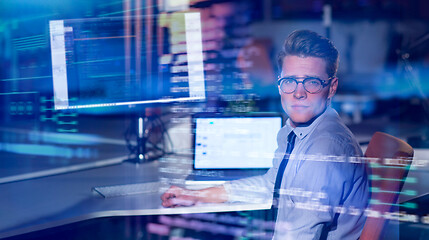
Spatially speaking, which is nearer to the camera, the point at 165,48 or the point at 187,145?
the point at 165,48

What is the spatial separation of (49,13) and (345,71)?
421 cm

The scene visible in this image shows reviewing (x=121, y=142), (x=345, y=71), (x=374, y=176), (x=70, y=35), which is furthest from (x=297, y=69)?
(x=345, y=71)

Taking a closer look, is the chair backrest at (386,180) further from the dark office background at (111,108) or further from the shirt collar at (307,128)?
the dark office background at (111,108)

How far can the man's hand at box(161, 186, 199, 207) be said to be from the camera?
1.26 m

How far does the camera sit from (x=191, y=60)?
171 cm

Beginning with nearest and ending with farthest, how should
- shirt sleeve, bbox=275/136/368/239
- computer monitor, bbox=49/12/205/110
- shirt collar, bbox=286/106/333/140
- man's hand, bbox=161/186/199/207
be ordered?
shirt sleeve, bbox=275/136/368/239, shirt collar, bbox=286/106/333/140, man's hand, bbox=161/186/199/207, computer monitor, bbox=49/12/205/110

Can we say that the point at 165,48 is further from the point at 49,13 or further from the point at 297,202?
the point at 297,202

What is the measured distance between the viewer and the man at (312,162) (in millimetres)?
968

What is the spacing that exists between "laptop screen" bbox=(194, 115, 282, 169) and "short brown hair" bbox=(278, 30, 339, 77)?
54 cm

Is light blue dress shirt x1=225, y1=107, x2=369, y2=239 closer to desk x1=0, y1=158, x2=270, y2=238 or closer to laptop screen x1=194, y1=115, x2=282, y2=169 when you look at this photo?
desk x1=0, y1=158, x2=270, y2=238

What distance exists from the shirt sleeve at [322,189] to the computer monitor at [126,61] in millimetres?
811

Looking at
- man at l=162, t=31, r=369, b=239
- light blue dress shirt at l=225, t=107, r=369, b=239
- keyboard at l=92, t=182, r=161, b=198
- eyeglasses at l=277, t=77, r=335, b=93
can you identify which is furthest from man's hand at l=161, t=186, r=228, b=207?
eyeglasses at l=277, t=77, r=335, b=93

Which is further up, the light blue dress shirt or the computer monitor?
the computer monitor

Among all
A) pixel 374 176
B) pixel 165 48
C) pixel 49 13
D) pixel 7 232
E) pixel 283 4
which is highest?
pixel 283 4
